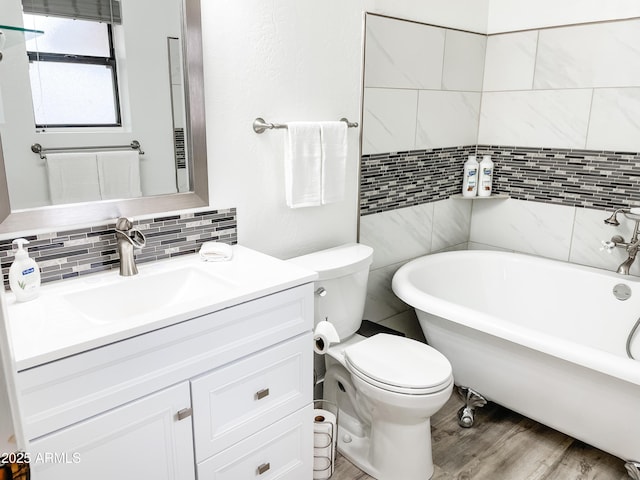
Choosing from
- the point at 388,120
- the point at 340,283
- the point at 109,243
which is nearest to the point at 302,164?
the point at 340,283

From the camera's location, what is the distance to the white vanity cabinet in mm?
1158

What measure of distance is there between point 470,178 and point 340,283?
136cm

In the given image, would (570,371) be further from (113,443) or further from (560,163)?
(113,443)

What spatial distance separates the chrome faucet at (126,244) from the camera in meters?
1.59

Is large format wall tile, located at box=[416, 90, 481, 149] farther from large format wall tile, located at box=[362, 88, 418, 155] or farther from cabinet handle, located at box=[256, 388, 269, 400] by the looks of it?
cabinet handle, located at box=[256, 388, 269, 400]

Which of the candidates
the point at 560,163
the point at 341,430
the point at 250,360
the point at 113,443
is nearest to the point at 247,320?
the point at 250,360

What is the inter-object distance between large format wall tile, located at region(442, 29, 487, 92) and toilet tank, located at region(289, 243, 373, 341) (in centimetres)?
119

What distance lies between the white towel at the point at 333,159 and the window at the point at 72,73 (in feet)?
2.69

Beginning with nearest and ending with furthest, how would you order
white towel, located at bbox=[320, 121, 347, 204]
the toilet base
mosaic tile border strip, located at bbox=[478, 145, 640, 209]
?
the toilet base → white towel, located at bbox=[320, 121, 347, 204] → mosaic tile border strip, located at bbox=[478, 145, 640, 209]

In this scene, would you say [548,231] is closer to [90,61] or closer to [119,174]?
[119,174]

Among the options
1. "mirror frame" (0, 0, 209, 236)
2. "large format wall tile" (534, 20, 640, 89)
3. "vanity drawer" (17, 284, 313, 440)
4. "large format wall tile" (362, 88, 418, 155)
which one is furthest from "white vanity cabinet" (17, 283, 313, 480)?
"large format wall tile" (534, 20, 640, 89)

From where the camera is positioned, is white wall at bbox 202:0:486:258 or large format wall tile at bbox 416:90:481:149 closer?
white wall at bbox 202:0:486:258

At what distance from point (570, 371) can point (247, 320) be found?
1250mm

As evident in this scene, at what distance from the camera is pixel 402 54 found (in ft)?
8.11
